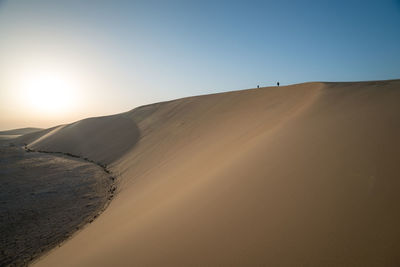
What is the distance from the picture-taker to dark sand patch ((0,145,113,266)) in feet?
13.2

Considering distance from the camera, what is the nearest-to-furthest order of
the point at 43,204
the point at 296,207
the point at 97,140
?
the point at 296,207, the point at 43,204, the point at 97,140

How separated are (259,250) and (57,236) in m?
5.24

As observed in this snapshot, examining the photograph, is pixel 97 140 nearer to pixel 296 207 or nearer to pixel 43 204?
pixel 43 204

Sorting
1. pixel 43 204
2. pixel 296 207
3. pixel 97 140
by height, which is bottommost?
pixel 43 204

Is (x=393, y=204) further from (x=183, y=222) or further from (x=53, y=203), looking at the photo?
(x=53, y=203)

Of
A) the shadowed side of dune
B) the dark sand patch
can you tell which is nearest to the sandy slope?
the dark sand patch

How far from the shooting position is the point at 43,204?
5.96 m

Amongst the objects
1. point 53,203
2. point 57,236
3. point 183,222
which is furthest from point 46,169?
point 183,222

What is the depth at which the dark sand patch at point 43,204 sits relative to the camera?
4031 mm

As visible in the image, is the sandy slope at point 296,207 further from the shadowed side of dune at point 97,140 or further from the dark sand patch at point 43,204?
the shadowed side of dune at point 97,140

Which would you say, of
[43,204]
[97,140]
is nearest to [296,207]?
[43,204]

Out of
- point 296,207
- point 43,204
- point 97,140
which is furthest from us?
point 97,140

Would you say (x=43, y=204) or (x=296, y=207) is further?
(x=43, y=204)

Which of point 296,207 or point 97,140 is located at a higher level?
point 296,207
